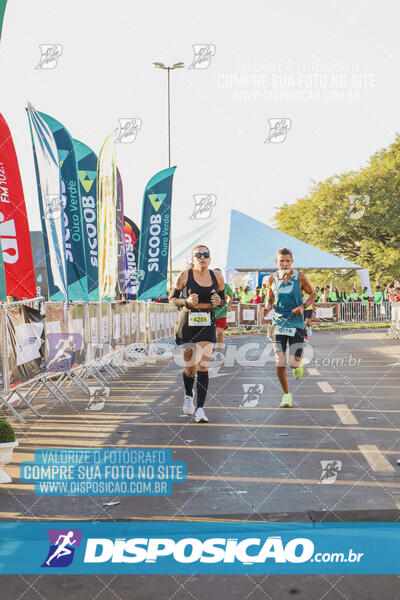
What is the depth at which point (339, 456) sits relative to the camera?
22.2 ft

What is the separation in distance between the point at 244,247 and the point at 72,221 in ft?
81.5

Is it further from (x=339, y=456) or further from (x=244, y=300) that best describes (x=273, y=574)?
(x=244, y=300)

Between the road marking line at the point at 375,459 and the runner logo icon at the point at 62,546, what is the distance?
8.57ft

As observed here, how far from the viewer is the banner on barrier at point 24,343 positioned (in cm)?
901

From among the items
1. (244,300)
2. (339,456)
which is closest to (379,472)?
(339,456)

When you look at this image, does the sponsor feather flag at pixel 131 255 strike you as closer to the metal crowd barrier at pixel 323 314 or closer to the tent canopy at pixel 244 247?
the metal crowd barrier at pixel 323 314

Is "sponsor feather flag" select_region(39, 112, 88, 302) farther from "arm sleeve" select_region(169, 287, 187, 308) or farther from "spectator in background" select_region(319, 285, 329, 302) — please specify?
"spectator in background" select_region(319, 285, 329, 302)

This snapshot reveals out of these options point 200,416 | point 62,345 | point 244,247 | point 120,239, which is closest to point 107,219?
point 120,239

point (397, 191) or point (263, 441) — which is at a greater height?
point (397, 191)

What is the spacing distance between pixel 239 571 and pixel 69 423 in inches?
215

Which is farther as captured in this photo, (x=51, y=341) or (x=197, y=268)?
(x=51, y=341)

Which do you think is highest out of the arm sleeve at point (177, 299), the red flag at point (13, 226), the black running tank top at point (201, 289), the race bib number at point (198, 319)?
the red flag at point (13, 226)

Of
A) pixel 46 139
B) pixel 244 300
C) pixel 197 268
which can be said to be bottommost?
pixel 244 300

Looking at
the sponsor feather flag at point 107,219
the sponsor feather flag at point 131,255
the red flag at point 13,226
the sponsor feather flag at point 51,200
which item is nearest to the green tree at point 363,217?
the sponsor feather flag at point 131,255
